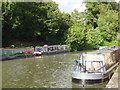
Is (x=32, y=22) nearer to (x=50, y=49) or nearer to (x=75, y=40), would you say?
(x=50, y=49)

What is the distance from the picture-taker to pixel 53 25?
223 ft

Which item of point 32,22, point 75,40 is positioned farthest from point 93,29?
point 32,22

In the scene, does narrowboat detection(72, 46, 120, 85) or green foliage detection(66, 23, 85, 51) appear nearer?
narrowboat detection(72, 46, 120, 85)

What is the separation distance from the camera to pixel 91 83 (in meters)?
17.5

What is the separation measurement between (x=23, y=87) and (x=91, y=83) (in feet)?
17.9

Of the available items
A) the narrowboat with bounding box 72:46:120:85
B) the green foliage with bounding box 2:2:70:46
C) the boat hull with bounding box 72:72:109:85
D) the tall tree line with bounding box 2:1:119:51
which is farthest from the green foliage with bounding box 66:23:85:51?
the boat hull with bounding box 72:72:109:85

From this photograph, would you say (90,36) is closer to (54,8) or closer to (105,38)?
(105,38)

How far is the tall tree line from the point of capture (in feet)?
186

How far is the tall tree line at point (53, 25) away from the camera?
2231 inches

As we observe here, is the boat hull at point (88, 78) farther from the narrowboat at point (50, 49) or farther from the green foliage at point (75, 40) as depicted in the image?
the green foliage at point (75, 40)

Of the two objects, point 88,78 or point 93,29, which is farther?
point 93,29

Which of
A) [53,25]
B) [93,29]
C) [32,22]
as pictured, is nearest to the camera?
[32,22]

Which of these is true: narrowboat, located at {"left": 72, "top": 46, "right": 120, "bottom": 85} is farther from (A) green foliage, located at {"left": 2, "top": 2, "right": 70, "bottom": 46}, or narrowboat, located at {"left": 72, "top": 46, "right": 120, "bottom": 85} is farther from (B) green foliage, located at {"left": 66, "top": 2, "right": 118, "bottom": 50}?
(B) green foliage, located at {"left": 66, "top": 2, "right": 118, "bottom": 50}

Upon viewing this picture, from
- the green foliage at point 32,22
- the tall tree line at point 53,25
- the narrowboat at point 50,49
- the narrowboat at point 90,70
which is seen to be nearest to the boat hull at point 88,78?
the narrowboat at point 90,70
